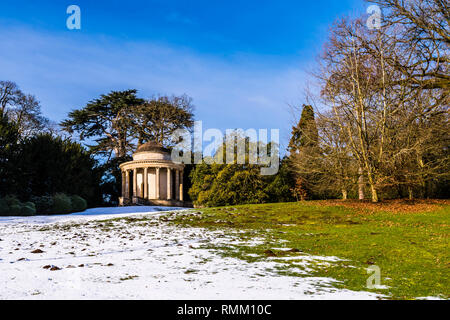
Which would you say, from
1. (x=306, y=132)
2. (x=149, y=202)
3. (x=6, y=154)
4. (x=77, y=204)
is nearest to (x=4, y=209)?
(x=6, y=154)

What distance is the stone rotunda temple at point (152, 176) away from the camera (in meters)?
36.9

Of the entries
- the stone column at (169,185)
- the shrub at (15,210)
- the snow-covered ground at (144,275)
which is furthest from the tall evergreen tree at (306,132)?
the shrub at (15,210)

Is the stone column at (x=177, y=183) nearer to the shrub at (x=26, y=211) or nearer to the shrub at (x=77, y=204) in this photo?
the shrub at (x=77, y=204)

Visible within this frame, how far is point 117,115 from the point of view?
47.4 m

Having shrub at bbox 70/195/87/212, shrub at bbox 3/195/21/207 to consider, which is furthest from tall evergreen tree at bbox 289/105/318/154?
shrub at bbox 3/195/21/207

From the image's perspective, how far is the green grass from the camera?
6.35 metres

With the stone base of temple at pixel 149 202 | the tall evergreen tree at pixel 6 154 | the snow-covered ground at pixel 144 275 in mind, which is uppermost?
the tall evergreen tree at pixel 6 154

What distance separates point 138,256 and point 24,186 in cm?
2375

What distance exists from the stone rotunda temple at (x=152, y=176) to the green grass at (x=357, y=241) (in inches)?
729

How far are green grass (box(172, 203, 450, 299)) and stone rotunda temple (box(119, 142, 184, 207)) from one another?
60.8ft

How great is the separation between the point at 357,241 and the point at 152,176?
30.2 m

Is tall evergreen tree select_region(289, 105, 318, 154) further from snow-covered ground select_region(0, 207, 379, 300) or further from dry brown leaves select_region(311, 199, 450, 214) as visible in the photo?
snow-covered ground select_region(0, 207, 379, 300)
